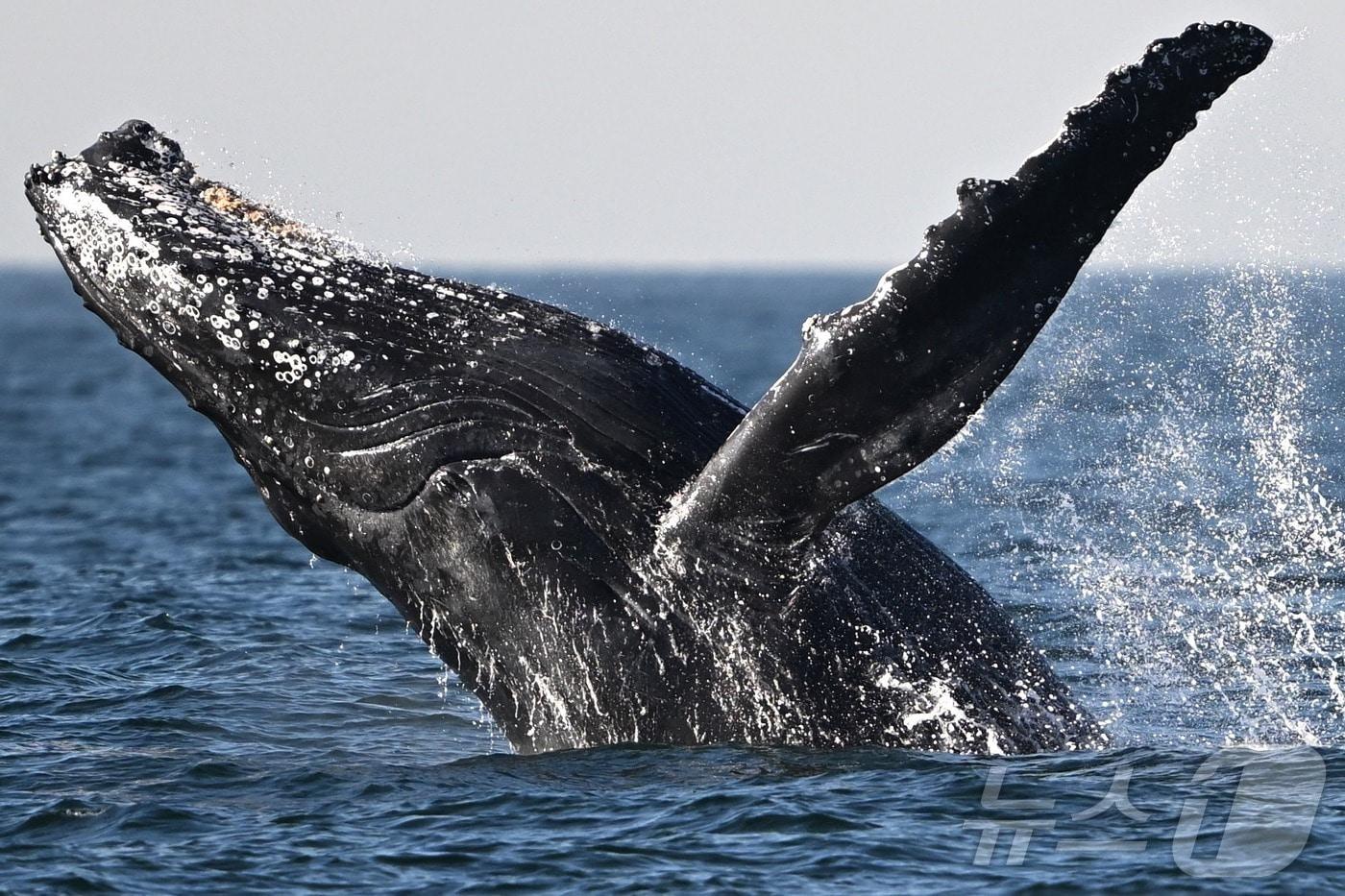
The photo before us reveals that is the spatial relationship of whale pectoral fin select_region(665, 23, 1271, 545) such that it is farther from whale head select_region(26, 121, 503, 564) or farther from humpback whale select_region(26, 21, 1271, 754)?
whale head select_region(26, 121, 503, 564)

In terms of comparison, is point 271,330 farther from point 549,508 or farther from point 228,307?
point 549,508

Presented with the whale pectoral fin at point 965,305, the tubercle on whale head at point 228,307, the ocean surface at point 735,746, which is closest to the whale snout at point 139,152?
the tubercle on whale head at point 228,307

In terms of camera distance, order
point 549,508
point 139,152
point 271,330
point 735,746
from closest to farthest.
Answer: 1. point 549,508
2. point 735,746
3. point 271,330
4. point 139,152

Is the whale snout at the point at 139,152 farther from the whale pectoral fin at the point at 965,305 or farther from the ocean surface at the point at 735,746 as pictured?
the whale pectoral fin at the point at 965,305

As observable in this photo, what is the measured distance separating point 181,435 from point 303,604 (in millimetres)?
28852

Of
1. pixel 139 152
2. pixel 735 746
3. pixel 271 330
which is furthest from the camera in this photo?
pixel 139 152

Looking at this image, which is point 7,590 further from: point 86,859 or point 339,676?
point 86,859

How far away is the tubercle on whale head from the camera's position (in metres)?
9.82

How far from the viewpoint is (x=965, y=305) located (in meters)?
8.25

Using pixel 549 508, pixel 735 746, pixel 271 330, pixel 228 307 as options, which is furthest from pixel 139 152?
pixel 735 746

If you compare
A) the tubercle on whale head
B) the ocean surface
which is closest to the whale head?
the tubercle on whale head

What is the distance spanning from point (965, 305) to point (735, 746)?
2.90 meters

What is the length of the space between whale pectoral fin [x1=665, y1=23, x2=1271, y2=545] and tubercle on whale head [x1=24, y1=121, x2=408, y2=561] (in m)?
2.55

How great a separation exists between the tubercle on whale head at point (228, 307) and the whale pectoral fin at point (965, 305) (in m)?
2.55
